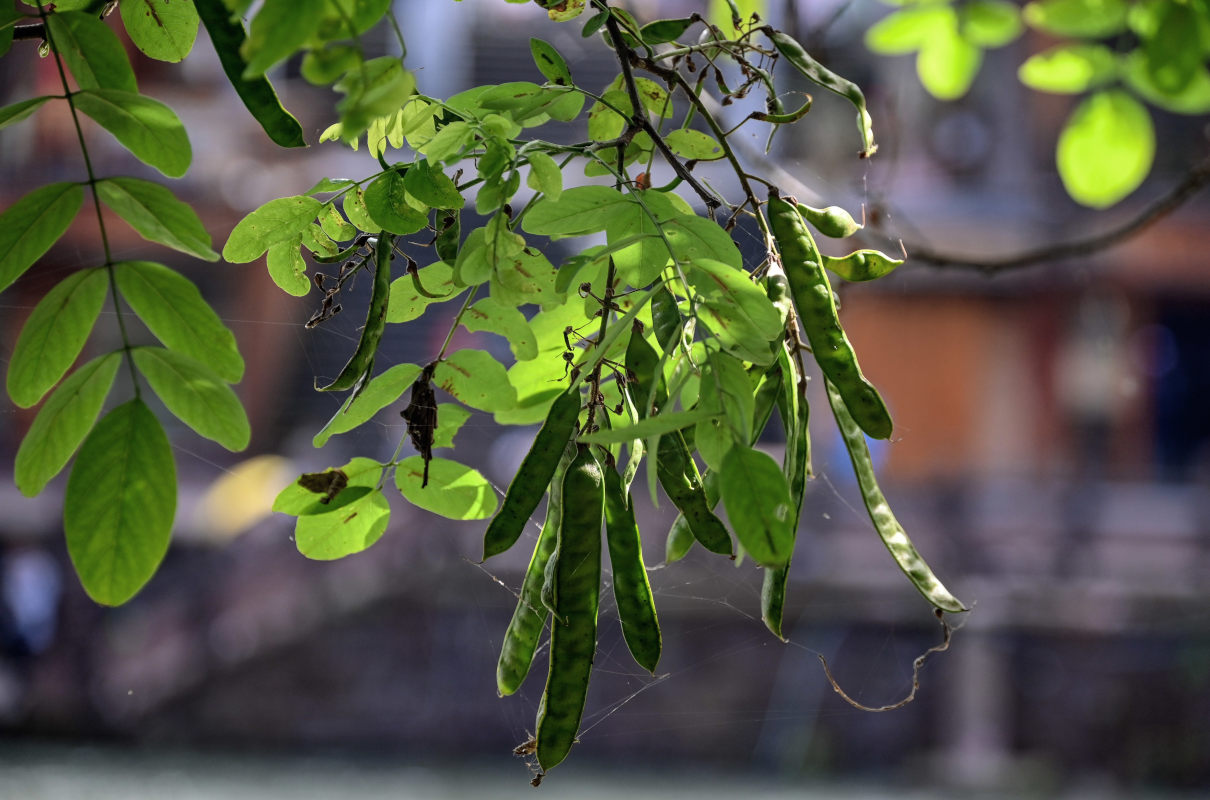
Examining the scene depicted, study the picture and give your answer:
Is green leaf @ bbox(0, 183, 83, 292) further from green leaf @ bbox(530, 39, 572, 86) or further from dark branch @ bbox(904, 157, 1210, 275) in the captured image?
dark branch @ bbox(904, 157, 1210, 275)

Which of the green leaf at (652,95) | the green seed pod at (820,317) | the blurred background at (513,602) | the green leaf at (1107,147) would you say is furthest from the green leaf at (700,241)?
the blurred background at (513,602)

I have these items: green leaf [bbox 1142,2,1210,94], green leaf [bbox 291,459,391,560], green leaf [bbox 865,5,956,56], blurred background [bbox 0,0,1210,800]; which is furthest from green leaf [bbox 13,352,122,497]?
blurred background [bbox 0,0,1210,800]

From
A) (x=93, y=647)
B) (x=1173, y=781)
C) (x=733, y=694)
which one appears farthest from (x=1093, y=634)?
(x=93, y=647)

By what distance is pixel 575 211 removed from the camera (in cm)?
40

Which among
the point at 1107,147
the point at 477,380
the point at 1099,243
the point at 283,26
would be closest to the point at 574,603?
the point at 477,380

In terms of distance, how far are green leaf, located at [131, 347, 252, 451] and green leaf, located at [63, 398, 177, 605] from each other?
0.03 meters

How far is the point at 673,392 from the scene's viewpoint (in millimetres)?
356

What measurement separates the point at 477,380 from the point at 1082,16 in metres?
0.55

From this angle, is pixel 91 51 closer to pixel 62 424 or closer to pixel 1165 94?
pixel 62 424

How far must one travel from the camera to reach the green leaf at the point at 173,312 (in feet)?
1.17

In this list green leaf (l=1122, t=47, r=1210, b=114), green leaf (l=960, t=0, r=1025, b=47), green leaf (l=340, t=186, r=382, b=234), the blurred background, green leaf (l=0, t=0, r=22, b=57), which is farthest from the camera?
the blurred background

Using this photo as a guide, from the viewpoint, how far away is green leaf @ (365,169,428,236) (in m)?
0.41

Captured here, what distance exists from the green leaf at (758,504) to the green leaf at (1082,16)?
0.55 m

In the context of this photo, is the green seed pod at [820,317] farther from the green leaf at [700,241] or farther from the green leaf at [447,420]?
the green leaf at [447,420]
